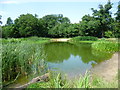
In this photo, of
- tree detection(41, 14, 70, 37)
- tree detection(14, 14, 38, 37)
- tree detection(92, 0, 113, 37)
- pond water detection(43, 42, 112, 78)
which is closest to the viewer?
pond water detection(43, 42, 112, 78)

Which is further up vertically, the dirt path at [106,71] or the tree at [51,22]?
the tree at [51,22]

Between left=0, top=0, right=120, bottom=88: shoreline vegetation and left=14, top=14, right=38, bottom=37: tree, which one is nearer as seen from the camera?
left=0, top=0, right=120, bottom=88: shoreline vegetation

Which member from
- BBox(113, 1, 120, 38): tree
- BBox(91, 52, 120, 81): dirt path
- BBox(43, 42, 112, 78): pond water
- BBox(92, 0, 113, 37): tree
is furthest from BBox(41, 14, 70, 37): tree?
BBox(91, 52, 120, 81): dirt path

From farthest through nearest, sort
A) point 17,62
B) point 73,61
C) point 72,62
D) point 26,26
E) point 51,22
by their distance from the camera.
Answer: point 51,22 < point 26,26 < point 73,61 < point 72,62 < point 17,62

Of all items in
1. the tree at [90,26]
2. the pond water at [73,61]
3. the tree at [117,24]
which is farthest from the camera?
the tree at [90,26]

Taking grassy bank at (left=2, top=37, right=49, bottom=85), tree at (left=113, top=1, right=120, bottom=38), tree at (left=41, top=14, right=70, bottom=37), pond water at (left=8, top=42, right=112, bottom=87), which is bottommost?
pond water at (left=8, top=42, right=112, bottom=87)

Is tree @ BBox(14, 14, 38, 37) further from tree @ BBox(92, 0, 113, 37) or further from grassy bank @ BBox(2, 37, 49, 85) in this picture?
grassy bank @ BBox(2, 37, 49, 85)

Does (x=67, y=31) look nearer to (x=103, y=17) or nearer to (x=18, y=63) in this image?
(x=103, y=17)

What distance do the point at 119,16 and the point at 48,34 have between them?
1373 centimetres

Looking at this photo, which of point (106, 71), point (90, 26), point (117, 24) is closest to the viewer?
point (106, 71)

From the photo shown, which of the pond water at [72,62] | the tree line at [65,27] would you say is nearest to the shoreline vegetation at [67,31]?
the tree line at [65,27]

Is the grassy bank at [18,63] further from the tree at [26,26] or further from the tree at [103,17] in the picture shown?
the tree at [103,17]

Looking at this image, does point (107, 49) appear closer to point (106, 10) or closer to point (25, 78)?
point (25, 78)

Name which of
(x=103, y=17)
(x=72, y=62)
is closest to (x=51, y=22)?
(x=103, y=17)
